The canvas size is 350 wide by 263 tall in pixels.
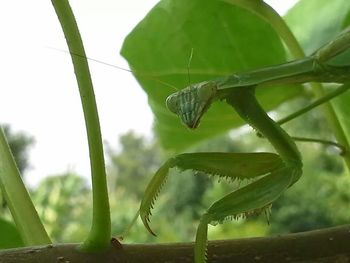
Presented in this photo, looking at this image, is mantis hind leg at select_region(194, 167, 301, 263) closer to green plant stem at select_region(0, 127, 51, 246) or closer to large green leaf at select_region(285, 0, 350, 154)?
green plant stem at select_region(0, 127, 51, 246)

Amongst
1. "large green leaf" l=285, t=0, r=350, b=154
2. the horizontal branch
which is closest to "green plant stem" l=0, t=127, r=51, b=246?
the horizontal branch

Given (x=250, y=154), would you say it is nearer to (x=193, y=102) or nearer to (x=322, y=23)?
(x=193, y=102)

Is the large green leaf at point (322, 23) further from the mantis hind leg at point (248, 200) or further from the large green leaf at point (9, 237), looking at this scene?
the large green leaf at point (9, 237)

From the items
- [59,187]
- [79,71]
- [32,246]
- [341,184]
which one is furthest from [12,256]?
[341,184]

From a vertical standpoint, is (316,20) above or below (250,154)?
above

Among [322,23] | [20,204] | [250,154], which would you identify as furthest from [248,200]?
[322,23]
